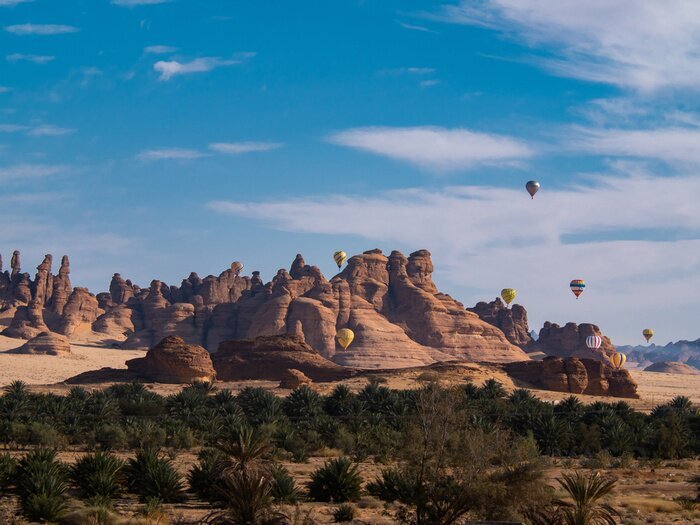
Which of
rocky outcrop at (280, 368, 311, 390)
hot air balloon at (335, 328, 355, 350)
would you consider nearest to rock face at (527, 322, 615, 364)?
hot air balloon at (335, 328, 355, 350)

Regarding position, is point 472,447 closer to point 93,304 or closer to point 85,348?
point 85,348

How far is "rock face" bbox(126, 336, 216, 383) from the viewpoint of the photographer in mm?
65500

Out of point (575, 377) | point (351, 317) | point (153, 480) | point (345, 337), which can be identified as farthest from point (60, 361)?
point (153, 480)

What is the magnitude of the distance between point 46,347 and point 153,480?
324ft

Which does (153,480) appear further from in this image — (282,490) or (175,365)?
(175,365)

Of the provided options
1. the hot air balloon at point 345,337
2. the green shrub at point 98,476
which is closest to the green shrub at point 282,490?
the green shrub at point 98,476

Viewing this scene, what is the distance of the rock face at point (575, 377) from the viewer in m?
68.3

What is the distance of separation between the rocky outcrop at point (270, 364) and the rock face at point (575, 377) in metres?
14.6

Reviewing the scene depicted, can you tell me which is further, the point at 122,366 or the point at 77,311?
the point at 77,311

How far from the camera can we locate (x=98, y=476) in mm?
20812

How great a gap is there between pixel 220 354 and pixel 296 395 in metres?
31.3


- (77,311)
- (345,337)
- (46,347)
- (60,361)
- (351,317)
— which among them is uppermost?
(77,311)

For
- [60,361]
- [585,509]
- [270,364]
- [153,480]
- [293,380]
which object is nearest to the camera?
[585,509]

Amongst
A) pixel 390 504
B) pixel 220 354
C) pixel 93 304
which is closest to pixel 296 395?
pixel 390 504
